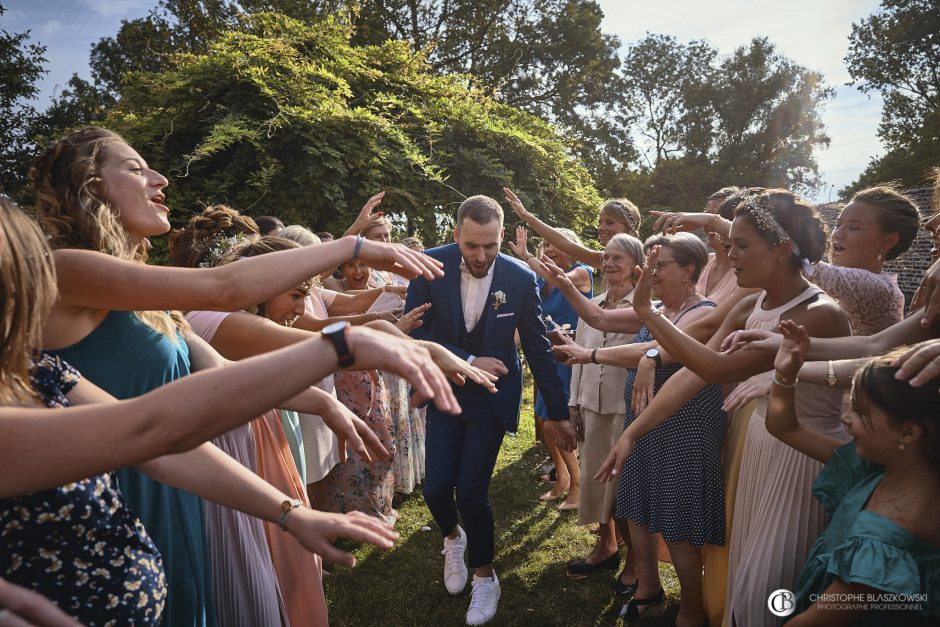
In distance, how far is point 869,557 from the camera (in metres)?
1.85

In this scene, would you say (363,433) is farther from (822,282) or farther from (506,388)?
(822,282)

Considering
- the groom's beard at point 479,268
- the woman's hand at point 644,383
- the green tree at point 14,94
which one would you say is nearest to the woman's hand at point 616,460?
the woman's hand at point 644,383

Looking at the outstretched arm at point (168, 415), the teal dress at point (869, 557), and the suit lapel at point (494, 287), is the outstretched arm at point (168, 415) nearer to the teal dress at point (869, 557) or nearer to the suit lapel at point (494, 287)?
the teal dress at point (869, 557)

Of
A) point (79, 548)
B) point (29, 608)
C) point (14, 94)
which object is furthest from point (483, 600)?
point (14, 94)

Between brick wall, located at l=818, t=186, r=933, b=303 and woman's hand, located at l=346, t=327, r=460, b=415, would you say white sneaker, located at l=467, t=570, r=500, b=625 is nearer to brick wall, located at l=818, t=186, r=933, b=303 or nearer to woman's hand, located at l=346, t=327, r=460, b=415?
woman's hand, located at l=346, t=327, r=460, b=415

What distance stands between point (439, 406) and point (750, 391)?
1896mm

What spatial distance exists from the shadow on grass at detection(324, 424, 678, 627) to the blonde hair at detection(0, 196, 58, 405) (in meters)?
2.98

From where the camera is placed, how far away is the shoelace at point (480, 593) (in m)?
3.75

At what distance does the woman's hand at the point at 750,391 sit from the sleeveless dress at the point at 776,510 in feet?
0.73

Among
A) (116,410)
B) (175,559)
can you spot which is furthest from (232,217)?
(116,410)

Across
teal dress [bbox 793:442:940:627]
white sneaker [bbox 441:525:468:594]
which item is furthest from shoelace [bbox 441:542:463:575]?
teal dress [bbox 793:442:940:627]

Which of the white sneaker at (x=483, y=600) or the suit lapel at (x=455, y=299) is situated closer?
the white sneaker at (x=483, y=600)

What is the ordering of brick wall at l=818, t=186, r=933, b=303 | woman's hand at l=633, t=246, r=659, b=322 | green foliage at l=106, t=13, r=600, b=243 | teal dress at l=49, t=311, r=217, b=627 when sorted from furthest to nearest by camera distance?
brick wall at l=818, t=186, r=933, b=303
green foliage at l=106, t=13, r=600, b=243
woman's hand at l=633, t=246, r=659, b=322
teal dress at l=49, t=311, r=217, b=627

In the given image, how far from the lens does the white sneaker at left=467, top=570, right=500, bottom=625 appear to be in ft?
12.1
